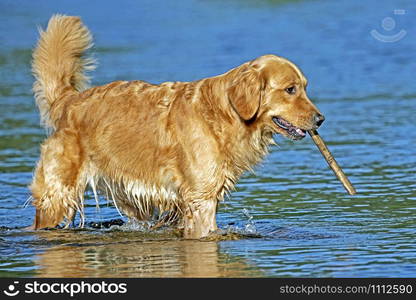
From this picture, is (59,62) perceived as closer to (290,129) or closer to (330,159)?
(290,129)

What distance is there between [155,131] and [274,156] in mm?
4098

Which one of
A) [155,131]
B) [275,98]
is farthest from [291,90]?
[155,131]

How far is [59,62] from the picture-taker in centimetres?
1052

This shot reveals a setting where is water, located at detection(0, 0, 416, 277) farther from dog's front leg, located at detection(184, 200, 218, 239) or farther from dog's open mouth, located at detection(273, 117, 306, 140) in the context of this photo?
dog's open mouth, located at detection(273, 117, 306, 140)

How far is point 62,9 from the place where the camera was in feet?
91.9

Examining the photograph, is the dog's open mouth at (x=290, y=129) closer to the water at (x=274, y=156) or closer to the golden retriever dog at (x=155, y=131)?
the golden retriever dog at (x=155, y=131)

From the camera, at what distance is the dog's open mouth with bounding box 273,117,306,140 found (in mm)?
9305

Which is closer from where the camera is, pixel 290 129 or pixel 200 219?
pixel 290 129

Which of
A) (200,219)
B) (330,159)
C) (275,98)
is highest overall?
(275,98)

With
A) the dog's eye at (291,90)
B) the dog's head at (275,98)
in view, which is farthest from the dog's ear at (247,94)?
the dog's eye at (291,90)

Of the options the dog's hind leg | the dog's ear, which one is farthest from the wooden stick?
the dog's hind leg

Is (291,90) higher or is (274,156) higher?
(274,156)

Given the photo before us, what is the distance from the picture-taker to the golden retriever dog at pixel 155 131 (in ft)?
30.5

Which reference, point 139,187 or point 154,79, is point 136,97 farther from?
point 154,79
